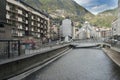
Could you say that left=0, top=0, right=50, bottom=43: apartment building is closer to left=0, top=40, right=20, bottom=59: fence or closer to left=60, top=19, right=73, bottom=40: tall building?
left=0, top=40, right=20, bottom=59: fence

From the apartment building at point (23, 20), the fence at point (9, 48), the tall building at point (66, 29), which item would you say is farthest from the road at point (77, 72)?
the tall building at point (66, 29)

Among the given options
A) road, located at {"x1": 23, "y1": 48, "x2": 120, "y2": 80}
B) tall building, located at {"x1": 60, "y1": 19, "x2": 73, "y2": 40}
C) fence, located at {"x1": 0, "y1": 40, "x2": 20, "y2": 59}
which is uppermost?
tall building, located at {"x1": 60, "y1": 19, "x2": 73, "y2": 40}

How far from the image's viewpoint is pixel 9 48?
66.6 feet

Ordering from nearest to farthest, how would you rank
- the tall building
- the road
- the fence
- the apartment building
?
1. the fence
2. the road
3. the apartment building
4. the tall building

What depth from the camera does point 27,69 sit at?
906 inches

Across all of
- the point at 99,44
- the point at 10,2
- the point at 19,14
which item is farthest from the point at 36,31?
the point at 99,44

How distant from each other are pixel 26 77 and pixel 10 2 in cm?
5239

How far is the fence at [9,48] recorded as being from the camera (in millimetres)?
19209

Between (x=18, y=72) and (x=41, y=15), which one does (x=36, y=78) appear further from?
(x=41, y=15)

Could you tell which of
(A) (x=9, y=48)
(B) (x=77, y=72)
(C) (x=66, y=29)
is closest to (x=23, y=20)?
(B) (x=77, y=72)

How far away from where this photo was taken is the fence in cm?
1921

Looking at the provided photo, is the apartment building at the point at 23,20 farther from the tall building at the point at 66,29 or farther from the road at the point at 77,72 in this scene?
the tall building at the point at 66,29

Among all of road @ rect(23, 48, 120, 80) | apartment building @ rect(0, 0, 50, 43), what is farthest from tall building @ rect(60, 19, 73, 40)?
road @ rect(23, 48, 120, 80)

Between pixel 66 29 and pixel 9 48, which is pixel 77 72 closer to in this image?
pixel 9 48
